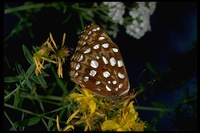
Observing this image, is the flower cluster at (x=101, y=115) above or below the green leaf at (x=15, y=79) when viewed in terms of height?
below

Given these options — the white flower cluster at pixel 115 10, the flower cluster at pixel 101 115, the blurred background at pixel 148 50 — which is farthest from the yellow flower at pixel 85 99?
the white flower cluster at pixel 115 10

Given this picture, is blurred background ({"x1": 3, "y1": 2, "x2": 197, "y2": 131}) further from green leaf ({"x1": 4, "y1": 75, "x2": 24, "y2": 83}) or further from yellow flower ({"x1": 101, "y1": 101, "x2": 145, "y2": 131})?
yellow flower ({"x1": 101, "y1": 101, "x2": 145, "y2": 131})

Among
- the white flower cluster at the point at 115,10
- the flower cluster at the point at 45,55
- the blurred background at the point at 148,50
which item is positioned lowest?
the blurred background at the point at 148,50

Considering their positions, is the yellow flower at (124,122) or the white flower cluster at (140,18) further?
the white flower cluster at (140,18)

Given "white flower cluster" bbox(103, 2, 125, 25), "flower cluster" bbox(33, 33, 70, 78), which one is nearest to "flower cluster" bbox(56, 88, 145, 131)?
"flower cluster" bbox(33, 33, 70, 78)

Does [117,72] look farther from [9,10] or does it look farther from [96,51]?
[9,10]

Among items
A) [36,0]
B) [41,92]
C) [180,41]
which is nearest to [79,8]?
[36,0]

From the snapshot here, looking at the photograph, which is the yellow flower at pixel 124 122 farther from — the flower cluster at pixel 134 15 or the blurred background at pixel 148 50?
the flower cluster at pixel 134 15
